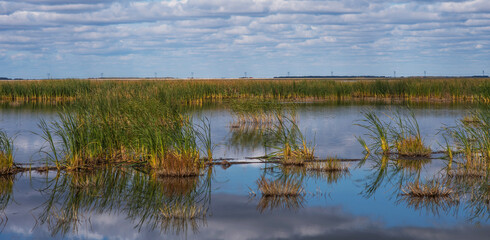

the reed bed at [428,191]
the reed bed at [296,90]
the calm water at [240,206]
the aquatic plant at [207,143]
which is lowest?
the calm water at [240,206]

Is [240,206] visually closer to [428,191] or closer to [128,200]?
[128,200]

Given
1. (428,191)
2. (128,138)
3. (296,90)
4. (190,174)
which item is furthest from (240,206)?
(296,90)

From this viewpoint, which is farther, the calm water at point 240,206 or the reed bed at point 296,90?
the reed bed at point 296,90

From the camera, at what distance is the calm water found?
7258mm

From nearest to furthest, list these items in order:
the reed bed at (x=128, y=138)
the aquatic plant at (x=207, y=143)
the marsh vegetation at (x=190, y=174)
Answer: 1. the marsh vegetation at (x=190, y=174)
2. the reed bed at (x=128, y=138)
3. the aquatic plant at (x=207, y=143)

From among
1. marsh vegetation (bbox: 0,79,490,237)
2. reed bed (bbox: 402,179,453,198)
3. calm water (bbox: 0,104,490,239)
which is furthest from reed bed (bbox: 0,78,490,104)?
reed bed (bbox: 402,179,453,198)

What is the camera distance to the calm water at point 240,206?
→ 726cm

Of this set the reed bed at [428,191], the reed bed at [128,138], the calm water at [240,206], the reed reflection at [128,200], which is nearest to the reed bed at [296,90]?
the reed bed at [128,138]

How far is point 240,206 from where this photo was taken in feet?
28.3

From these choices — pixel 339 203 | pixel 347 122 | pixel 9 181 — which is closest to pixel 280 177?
pixel 339 203

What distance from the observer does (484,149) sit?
11.6 m

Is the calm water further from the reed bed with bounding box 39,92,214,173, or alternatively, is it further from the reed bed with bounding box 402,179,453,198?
the reed bed with bounding box 39,92,214,173

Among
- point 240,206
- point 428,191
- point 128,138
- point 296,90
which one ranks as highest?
point 296,90

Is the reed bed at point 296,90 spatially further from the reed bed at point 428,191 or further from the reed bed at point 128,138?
the reed bed at point 428,191
